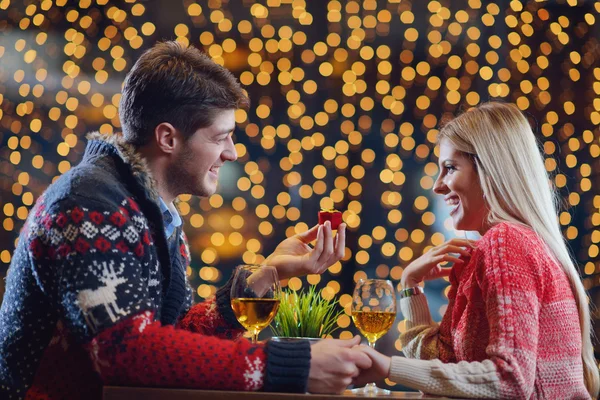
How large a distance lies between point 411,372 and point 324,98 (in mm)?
2228

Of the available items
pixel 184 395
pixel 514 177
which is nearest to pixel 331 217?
pixel 514 177

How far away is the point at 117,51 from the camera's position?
3.41 m

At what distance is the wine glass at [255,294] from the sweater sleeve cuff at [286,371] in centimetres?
20

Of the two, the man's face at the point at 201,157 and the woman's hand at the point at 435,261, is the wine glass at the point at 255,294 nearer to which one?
the man's face at the point at 201,157

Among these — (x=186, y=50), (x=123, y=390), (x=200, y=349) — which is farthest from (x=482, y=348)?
(x=186, y=50)

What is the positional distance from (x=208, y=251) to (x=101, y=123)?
80 centimetres

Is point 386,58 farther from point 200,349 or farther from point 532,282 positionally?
point 200,349

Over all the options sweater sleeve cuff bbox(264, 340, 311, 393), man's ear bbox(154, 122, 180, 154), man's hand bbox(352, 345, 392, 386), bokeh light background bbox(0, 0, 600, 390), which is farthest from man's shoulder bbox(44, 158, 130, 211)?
bokeh light background bbox(0, 0, 600, 390)

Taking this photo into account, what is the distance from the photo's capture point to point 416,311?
6.13 feet

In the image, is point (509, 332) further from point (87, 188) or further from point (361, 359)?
point (87, 188)

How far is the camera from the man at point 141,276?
1189 millimetres

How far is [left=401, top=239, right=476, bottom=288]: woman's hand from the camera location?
67.9 inches

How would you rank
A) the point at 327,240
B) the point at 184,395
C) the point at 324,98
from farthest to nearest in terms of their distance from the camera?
the point at 324,98, the point at 327,240, the point at 184,395

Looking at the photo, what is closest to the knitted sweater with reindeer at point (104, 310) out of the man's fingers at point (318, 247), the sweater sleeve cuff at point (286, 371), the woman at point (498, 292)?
the sweater sleeve cuff at point (286, 371)
